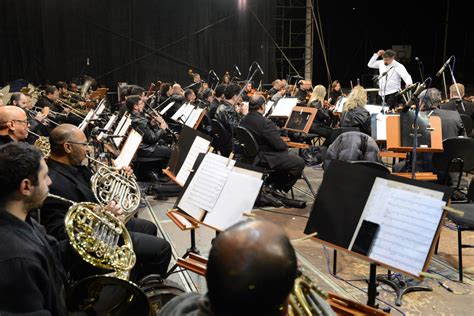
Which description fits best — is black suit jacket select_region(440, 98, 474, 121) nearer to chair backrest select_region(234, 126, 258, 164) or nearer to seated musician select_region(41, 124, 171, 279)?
chair backrest select_region(234, 126, 258, 164)

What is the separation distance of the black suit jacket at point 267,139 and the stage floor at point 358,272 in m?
0.71

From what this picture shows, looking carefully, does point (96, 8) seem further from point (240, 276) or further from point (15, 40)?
point (240, 276)

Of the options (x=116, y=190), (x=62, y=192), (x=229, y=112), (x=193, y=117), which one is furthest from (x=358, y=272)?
(x=229, y=112)

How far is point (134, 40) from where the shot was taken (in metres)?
15.2

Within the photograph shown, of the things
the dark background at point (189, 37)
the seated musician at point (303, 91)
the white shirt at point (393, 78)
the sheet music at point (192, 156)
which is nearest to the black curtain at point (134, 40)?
the dark background at point (189, 37)

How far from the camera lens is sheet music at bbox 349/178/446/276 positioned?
238cm

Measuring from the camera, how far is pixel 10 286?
183 centimetres

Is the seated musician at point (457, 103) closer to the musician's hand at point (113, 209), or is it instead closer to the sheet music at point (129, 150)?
the sheet music at point (129, 150)

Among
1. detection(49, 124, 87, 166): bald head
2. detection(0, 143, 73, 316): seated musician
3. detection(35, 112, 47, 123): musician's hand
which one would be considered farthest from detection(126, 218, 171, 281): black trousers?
detection(35, 112, 47, 123): musician's hand

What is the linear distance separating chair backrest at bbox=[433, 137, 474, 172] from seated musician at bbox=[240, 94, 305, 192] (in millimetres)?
1630

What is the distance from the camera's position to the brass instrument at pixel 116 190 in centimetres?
342

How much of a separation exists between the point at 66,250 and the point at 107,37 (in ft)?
44.9

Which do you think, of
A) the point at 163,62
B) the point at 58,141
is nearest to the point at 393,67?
the point at 58,141

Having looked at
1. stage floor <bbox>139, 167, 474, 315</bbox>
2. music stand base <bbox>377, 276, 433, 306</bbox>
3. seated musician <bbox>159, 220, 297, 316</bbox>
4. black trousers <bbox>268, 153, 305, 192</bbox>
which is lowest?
stage floor <bbox>139, 167, 474, 315</bbox>
